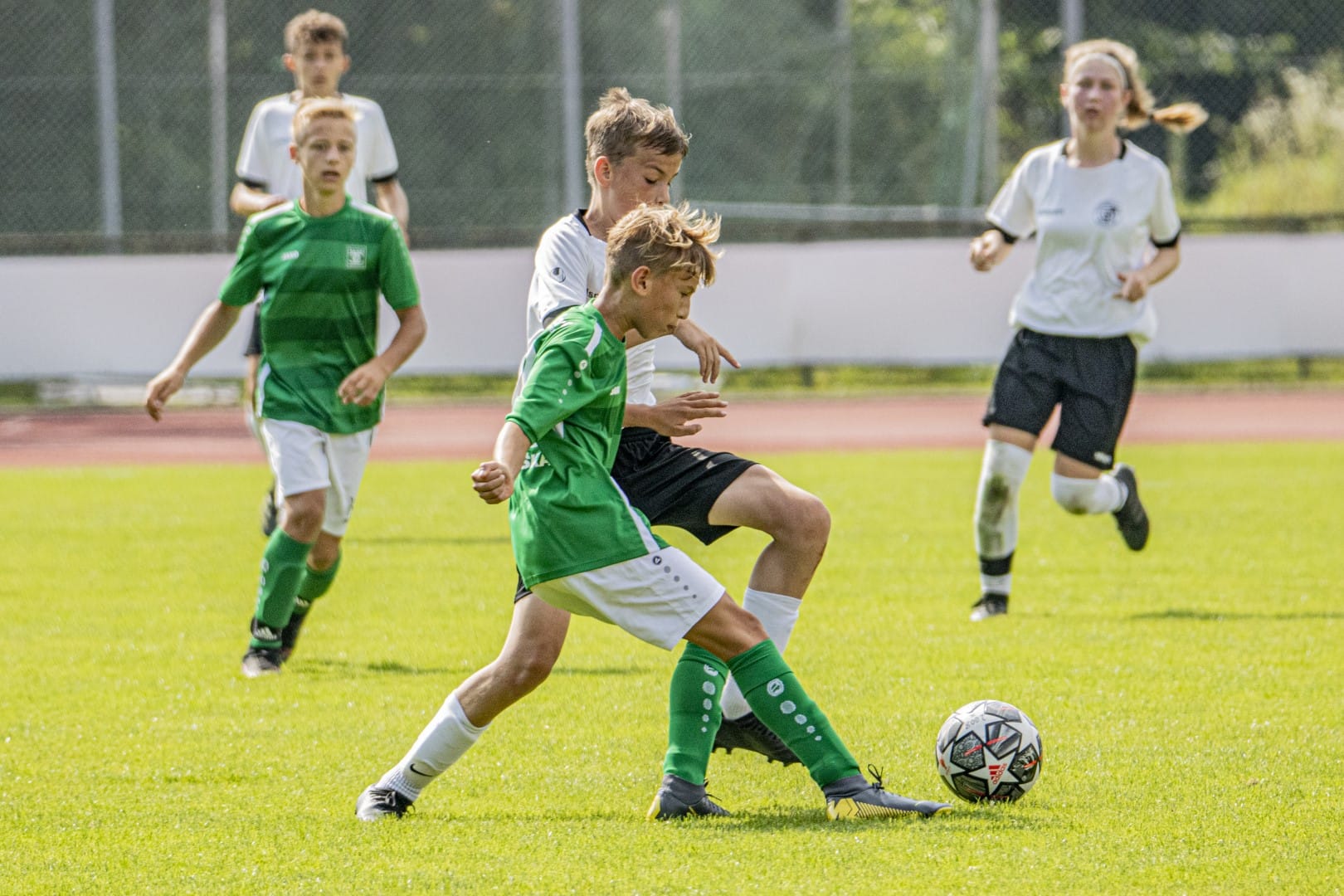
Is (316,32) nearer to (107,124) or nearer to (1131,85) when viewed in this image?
(1131,85)

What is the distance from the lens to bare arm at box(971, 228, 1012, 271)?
24.9 ft

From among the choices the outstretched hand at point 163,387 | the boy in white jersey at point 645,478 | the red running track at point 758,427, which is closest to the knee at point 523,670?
the boy in white jersey at point 645,478

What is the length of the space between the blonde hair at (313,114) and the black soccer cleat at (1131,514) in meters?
3.71

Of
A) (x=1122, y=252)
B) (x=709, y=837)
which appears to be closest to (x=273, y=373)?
(x=709, y=837)

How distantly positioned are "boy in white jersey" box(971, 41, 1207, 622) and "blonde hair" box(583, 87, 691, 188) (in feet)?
10.1

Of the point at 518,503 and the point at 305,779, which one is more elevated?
the point at 518,503

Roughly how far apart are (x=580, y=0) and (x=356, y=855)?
17371mm

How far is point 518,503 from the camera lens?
418cm

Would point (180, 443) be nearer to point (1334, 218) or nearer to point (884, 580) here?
point (884, 580)

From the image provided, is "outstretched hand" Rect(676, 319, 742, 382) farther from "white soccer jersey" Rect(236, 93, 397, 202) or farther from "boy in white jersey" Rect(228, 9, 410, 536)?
"white soccer jersey" Rect(236, 93, 397, 202)

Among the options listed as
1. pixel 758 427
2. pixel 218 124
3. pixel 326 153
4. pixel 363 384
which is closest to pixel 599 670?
pixel 363 384

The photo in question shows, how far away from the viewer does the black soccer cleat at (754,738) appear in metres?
4.94

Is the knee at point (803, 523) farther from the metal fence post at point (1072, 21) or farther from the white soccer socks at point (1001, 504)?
the metal fence post at point (1072, 21)

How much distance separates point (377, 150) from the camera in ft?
27.3
